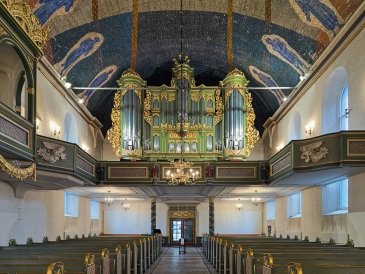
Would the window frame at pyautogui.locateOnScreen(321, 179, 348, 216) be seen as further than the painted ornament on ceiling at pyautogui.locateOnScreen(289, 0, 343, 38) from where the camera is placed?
Yes

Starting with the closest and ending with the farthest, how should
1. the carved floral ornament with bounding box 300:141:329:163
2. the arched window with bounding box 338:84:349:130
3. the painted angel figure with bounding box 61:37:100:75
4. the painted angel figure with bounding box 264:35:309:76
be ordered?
1. the carved floral ornament with bounding box 300:141:329:163
2. the arched window with bounding box 338:84:349:130
3. the painted angel figure with bounding box 264:35:309:76
4. the painted angel figure with bounding box 61:37:100:75

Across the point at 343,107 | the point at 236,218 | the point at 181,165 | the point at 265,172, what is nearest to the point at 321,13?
the point at 343,107

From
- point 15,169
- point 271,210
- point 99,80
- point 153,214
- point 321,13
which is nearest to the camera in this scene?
point 15,169

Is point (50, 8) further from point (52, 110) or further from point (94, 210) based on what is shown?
point (94, 210)

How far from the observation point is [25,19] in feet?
41.7

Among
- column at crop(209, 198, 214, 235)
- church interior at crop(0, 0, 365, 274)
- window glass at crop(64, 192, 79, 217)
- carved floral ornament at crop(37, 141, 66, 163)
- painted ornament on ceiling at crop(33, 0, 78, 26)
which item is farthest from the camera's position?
column at crop(209, 198, 214, 235)

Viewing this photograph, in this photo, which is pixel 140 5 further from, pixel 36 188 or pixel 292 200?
pixel 292 200

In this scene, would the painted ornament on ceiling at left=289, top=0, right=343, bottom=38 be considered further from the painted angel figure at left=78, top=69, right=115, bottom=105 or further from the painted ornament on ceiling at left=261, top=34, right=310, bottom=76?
the painted angel figure at left=78, top=69, right=115, bottom=105

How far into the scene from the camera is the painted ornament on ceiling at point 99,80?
28487 mm

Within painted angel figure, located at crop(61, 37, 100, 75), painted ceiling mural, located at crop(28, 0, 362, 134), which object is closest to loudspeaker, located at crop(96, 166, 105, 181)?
painted ceiling mural, located at crop(28, 0, 362, 134)

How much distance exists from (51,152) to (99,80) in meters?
12.4

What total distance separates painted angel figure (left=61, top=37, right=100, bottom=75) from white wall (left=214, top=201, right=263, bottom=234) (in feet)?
61.4

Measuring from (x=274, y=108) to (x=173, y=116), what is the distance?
21.6ft

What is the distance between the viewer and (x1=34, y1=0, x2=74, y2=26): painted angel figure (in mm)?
18547
